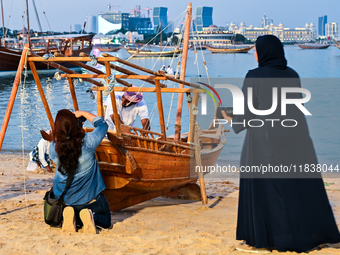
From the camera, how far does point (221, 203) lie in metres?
6.11

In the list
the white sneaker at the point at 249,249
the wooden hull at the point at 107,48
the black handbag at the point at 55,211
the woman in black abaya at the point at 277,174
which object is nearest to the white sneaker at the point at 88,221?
the black handbag at the point at 55,211

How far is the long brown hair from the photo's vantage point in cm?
403

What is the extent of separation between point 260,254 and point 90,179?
175cm

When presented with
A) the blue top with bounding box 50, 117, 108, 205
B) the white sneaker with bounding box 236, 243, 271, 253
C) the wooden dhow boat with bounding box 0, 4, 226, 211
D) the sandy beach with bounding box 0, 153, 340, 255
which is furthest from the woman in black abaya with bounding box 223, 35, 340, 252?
the wooden dhow boat with bounding box 0, 4, 226, 211

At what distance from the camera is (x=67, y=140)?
410cm

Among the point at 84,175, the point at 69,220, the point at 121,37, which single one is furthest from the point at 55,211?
the point at 121,37

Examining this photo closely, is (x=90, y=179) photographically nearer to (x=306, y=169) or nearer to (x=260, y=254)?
(x=260, y=254)

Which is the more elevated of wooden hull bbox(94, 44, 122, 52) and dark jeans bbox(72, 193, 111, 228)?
wooden hull bbox(94, 44, 122, 52)

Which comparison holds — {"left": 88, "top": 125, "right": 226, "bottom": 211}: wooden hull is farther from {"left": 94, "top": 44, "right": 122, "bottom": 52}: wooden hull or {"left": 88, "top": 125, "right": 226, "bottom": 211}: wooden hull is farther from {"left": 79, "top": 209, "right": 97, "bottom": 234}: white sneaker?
{"left": 94, "top": 44, "right": 122, "bottom": 52}: wooden hull

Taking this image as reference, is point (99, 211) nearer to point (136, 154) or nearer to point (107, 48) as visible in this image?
point (136, 154)

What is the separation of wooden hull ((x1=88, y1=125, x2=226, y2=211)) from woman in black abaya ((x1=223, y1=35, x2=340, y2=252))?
1702 millimetres

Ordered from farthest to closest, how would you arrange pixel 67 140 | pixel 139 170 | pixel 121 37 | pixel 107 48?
pixel 121 37, pixel 107 48, pixel 139 170, pixel 67 140

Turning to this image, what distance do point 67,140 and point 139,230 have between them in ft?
3.78

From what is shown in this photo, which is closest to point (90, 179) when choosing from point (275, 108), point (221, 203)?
point (275, 108)
